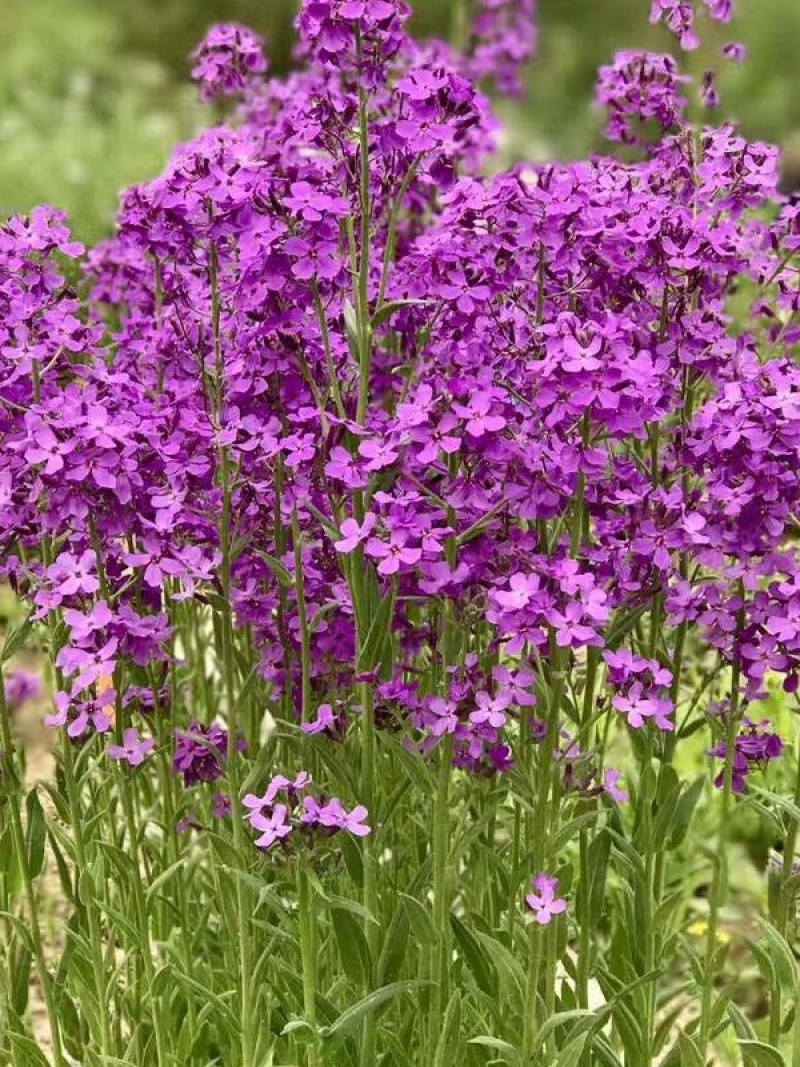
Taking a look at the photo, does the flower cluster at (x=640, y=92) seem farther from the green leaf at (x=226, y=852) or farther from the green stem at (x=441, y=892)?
the green leaf at (x=226, y=852)

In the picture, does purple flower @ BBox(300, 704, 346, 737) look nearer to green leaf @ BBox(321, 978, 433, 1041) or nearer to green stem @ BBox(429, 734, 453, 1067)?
green stem @ BBox(429, 734, 453, 1067)

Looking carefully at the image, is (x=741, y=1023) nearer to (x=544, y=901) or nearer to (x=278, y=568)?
(x=544, y=901)

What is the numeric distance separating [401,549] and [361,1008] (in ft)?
2.56

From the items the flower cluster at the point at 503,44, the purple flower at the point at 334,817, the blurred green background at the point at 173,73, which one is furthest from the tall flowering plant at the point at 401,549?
the blurred green background at the point at 173,73

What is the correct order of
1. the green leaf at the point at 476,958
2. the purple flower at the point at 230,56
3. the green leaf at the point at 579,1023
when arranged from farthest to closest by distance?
the purple flower at the point at 230,56 → the green leaf at the point at 476,958 → the green leaf at the point at 579,1023

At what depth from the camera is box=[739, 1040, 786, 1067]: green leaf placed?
8.53ft

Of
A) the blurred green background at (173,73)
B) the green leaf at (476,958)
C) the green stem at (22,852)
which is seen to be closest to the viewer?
the green leaf at (476,958)

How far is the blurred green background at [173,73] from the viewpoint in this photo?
9969mm

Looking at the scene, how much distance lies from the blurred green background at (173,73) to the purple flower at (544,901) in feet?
23.0

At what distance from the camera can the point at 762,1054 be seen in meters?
2.63

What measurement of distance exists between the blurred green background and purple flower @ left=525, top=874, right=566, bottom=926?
7.01 metres

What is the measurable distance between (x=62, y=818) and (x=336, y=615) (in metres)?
0.69

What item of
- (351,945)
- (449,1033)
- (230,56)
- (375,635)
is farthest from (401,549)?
(230,56)

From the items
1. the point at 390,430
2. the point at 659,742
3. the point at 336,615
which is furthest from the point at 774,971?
the point at 390,430
